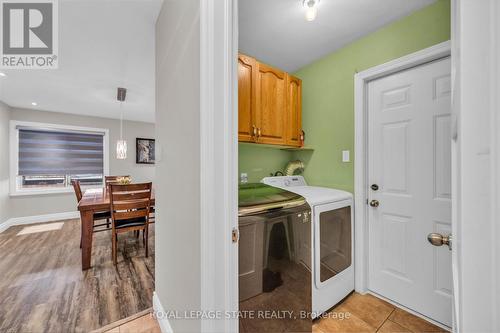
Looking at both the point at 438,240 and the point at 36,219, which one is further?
the point at 36,219

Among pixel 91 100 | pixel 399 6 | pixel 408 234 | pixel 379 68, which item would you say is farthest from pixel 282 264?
pixel 91 100

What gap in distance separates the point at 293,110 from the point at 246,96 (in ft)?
2.23

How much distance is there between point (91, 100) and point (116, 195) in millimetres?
2188

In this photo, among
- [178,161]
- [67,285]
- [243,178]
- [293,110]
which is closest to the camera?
[178,161]

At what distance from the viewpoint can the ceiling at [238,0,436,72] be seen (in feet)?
4.96

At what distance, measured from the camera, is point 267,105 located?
196cm

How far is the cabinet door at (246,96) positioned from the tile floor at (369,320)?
5.20ft

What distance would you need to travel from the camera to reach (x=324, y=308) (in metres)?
1.62

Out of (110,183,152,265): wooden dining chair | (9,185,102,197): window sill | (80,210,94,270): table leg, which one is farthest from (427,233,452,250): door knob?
(9,185,102,197): window sill

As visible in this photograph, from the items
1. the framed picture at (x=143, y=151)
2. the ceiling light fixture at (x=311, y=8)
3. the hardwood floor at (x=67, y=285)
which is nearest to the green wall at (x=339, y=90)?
the ceiling light fixture at (x=311, y=8)

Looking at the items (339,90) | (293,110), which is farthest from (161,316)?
(339,90)

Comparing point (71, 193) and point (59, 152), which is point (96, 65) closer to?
point (59, 152)

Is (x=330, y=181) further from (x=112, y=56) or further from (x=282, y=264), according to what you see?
(x=112, y=56)

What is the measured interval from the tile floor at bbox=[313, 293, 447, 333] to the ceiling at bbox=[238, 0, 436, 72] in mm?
2392
